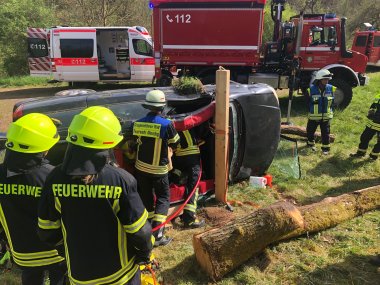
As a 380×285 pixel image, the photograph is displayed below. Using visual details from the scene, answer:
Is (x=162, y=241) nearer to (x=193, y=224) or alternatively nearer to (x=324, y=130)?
(x=193, y=224)

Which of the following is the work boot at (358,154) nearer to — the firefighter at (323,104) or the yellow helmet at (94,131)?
the firefighter at (323,104)

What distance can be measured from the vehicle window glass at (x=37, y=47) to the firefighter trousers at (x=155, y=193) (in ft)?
36.3

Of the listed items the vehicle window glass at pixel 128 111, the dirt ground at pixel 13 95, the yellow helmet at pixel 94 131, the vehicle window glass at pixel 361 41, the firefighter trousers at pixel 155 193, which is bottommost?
the dirt ground at pixel 13 95

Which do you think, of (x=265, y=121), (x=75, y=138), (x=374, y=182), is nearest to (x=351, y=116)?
(x=374, y=182)

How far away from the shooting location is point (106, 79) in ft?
41.9

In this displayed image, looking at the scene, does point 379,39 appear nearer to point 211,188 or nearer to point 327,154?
point 327,154

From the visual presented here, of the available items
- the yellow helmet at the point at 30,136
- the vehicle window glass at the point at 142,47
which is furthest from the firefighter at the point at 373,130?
the vehicle window glass at the point at 142,47

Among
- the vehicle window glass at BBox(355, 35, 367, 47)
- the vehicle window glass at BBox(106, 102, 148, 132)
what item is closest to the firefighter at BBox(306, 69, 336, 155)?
the vehicle window glass at BBox(106, 102, 148, 132)

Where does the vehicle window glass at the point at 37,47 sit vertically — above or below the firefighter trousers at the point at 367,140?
above

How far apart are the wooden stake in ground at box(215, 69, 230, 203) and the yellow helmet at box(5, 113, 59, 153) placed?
7.65 feet

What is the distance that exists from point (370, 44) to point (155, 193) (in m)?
17.8

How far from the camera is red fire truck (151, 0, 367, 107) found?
9547 millimetres

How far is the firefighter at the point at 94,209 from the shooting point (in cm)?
166

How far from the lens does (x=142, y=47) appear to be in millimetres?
12422
